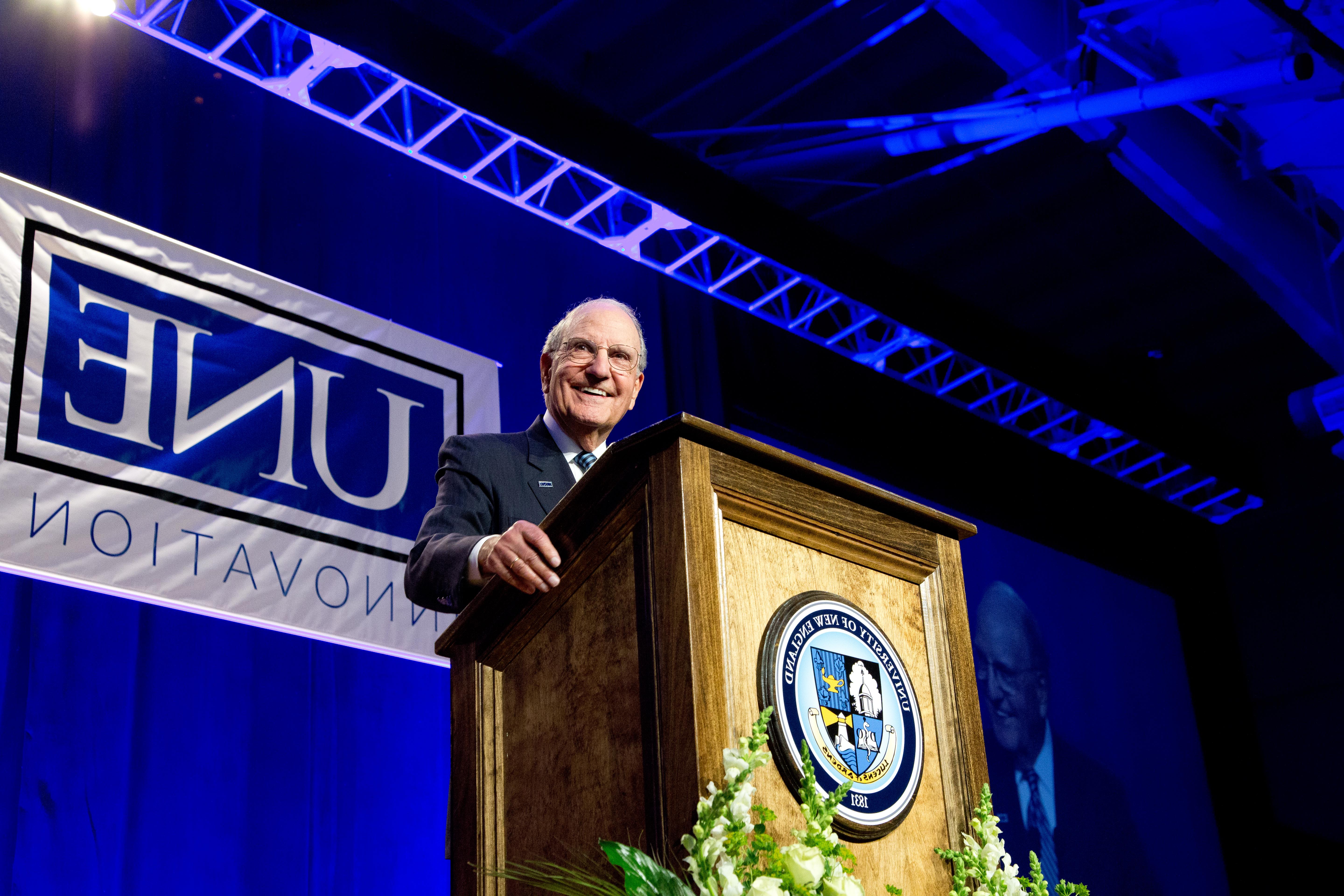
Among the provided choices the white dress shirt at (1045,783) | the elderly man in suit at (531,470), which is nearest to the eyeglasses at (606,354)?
the elderly man in suit at (531,470)

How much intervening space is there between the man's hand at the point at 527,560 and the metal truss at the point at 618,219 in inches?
116

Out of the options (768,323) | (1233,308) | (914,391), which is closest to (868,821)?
(768,323)

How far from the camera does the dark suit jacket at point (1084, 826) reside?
6.19 metres

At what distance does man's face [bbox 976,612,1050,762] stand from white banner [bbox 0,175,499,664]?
9.65 feet

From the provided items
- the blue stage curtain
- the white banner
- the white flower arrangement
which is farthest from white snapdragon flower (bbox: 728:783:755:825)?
the white banner

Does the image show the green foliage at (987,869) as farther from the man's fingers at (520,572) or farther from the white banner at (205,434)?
the white banner at (205,434)

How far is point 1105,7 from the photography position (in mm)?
4707

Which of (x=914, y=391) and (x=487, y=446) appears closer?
(x=487, y=446)

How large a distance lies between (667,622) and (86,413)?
302 cm

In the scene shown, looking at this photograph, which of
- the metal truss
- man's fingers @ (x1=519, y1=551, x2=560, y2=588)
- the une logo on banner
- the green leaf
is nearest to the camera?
the green leaf

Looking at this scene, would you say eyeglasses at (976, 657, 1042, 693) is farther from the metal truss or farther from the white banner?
the white banner

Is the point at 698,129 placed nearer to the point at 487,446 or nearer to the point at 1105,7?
the point at 1105,7

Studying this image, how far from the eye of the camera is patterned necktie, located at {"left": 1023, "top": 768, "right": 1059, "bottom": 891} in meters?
6.23

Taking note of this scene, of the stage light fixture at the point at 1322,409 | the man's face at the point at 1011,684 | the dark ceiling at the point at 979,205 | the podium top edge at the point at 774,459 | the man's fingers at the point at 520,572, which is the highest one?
the dark ceiling at the point at 979,205
